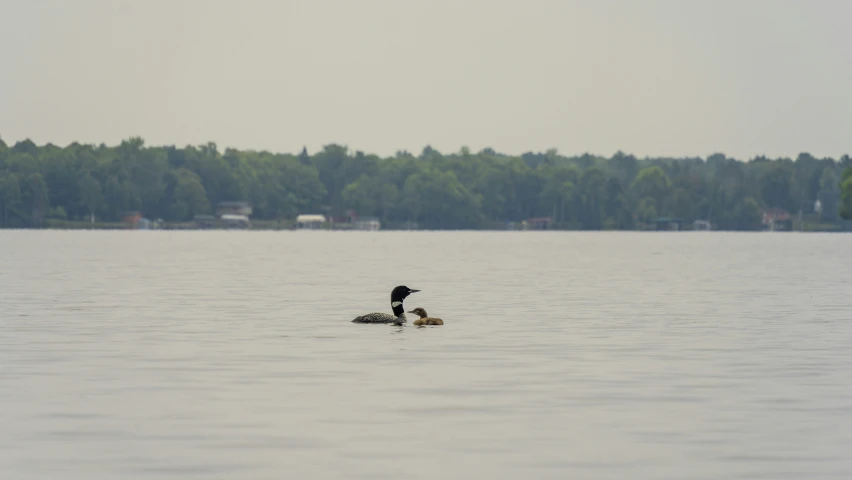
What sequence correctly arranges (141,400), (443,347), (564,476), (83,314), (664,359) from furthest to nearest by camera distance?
(83,314) → (443,347) → (664,359) → (141,400) → (564,476)

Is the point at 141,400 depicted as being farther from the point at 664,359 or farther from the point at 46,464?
the point at 664,359

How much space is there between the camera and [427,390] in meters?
25.3

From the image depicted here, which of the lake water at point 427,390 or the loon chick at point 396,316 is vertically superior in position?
the loon chick at point 396,316

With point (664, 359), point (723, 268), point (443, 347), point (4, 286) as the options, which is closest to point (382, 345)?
point (443, 347)

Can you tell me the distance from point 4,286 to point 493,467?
155ft

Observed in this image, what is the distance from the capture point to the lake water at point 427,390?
60.6 ft

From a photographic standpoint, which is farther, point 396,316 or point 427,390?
point 396,316

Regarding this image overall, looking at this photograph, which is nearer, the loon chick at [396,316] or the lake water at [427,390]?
the lake water at [427,390]

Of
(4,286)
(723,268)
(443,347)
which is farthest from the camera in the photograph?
(723,268)

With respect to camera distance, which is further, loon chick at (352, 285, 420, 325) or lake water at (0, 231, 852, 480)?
loon chick at (352, 285, 420, 325)

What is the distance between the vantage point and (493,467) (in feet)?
59.1

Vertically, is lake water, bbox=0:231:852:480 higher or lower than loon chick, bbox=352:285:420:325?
lower

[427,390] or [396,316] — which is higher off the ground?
[396,316]

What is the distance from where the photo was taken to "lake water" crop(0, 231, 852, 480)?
18484 mm
